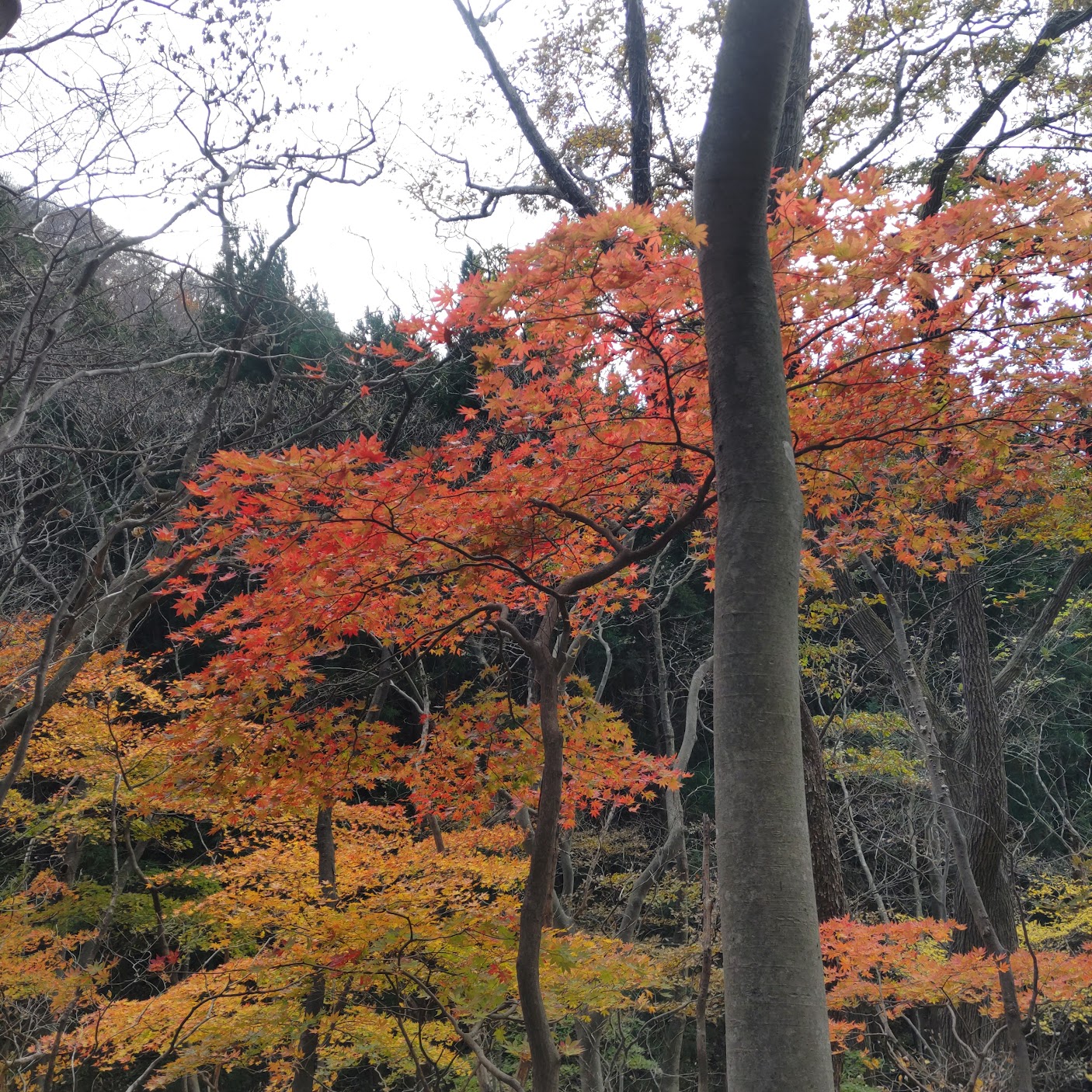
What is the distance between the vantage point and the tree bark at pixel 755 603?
1749 millimetres

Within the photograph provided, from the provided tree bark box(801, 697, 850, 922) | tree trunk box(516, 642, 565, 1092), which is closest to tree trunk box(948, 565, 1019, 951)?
tree bark box(801, 697, 850, 922)

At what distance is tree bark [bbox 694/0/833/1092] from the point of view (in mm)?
1749

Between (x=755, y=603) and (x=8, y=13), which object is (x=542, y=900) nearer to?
(x=755, y=603)

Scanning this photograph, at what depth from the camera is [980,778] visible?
7.35m

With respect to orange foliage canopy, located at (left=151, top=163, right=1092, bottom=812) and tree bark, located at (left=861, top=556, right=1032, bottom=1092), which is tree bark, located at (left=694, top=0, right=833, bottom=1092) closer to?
orange foliage canopy, located at (left=151, top=163, right=1092, bottom=812)

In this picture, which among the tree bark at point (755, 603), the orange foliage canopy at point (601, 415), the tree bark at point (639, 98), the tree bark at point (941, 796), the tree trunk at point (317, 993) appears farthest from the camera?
the tree trunk at point (317, 993)

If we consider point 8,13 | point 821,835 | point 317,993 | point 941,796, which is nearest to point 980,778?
point 941,796

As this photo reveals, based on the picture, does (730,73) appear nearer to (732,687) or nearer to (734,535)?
(734,535)

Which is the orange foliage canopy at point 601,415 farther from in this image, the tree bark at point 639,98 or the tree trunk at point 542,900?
the tree bark at point 639,98

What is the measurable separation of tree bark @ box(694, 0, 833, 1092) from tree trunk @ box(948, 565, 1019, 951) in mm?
6039

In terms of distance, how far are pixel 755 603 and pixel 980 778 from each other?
6651 millimetres

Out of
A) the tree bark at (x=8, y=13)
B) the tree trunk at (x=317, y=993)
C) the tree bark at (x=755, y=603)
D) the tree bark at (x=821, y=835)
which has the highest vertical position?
the tree bark at (x=8, y=13)

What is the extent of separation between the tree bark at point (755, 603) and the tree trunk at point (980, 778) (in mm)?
6039

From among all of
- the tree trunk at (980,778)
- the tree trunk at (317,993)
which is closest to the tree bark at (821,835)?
the tree trunk at (980,778)
